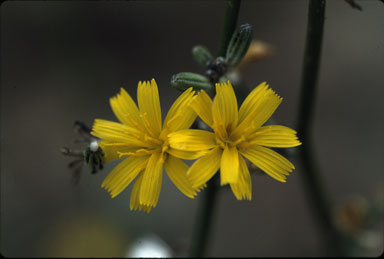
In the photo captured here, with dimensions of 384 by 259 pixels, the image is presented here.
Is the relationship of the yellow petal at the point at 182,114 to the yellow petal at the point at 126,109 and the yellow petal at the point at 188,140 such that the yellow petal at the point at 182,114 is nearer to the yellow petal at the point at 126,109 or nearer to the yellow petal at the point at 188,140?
the yellow petal at the point at 188,140

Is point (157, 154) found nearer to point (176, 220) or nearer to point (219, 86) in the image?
point (219, 86)

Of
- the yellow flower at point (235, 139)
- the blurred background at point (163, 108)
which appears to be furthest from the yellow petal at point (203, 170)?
the blurred background at point (163, 108)

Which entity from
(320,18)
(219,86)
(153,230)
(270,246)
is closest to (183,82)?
(219,86)

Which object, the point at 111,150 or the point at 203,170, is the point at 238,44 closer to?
the point at 203,170

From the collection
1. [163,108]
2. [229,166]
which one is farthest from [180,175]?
[163,108]

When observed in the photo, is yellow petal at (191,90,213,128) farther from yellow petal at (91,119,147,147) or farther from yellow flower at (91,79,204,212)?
yellow petal at (91,119,147,147)

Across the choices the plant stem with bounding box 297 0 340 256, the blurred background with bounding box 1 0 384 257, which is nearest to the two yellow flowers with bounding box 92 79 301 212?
the plant stem with bounding box 297 0 340 256
